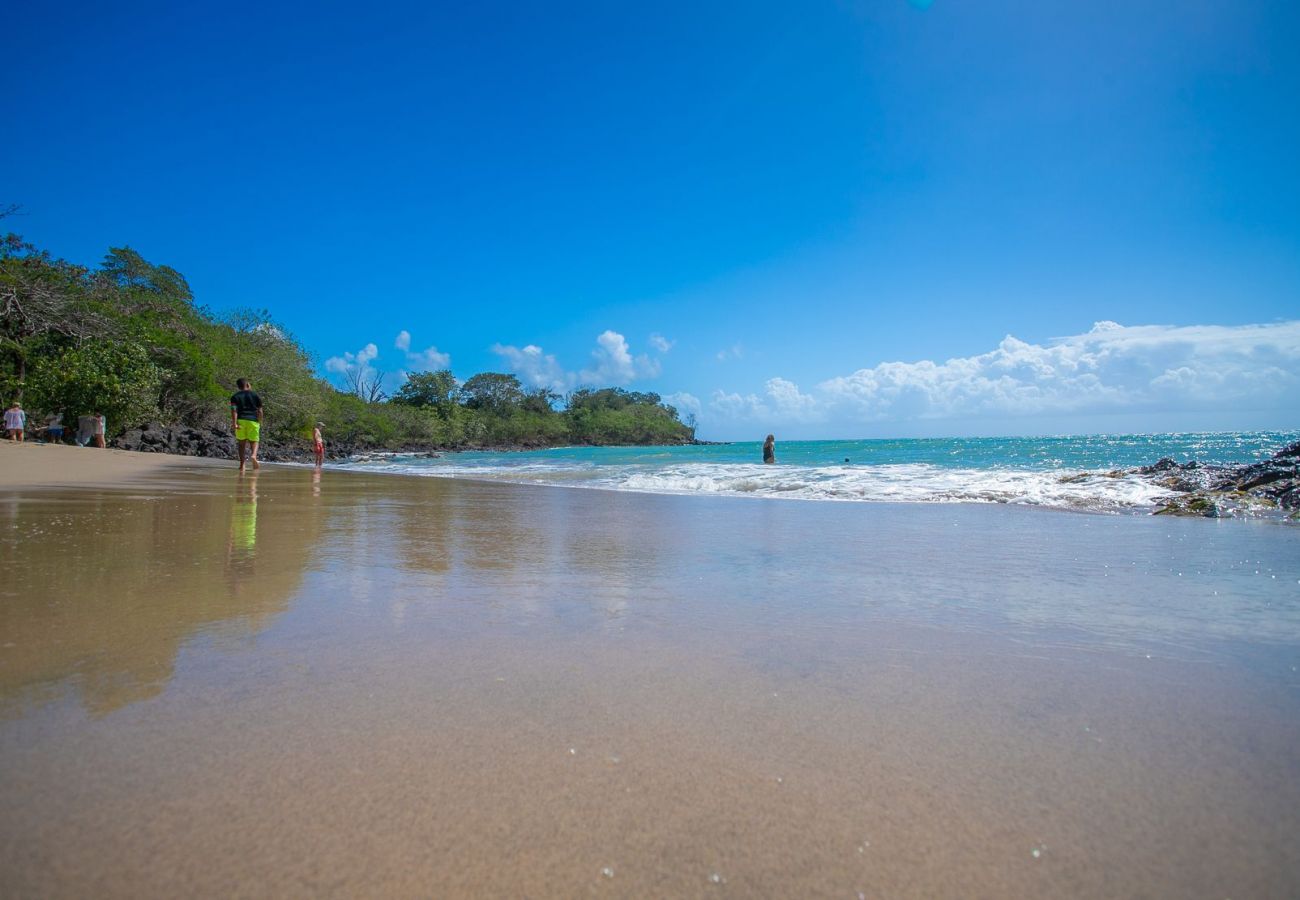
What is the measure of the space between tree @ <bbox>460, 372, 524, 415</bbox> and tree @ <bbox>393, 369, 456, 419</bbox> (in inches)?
469

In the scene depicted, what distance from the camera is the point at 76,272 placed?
22484 mm

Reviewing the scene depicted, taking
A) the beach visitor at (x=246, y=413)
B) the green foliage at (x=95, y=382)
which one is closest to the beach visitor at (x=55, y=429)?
the green foliage at (x=95, y=382)

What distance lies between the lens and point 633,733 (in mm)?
1542

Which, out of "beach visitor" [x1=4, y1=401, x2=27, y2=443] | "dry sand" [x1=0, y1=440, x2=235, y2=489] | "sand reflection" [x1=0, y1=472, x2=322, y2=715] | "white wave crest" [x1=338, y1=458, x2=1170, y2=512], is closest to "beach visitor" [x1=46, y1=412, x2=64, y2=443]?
"beach visitor" [x1=4, y1=401, x2=27, y2=443]

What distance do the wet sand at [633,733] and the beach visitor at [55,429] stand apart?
63.1 feet

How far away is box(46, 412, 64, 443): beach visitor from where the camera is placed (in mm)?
17859

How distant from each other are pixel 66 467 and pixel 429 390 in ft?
219

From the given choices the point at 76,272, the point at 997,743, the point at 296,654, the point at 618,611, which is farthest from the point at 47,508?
the point at 76,272

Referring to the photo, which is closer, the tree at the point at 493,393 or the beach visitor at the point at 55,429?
the beach visitor at the point at 55,429

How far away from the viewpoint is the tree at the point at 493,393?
3494 inches

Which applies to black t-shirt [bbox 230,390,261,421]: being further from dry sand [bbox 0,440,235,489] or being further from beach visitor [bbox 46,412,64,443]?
beach visitor [bbox 46,412,64,443]

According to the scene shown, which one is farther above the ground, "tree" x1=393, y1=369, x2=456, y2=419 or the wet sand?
"tree" x1=393, y1=369, x2=456, y2=419

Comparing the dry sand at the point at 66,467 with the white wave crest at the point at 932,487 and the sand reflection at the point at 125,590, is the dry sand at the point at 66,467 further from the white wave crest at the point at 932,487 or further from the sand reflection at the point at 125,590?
the white wave crest at the point at 932,487

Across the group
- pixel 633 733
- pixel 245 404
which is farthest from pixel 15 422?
pixel 633 733
